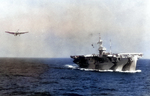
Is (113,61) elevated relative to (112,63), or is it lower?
elevated

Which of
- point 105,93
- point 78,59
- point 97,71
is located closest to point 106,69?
point 97,71

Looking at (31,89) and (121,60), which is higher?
(121,60)

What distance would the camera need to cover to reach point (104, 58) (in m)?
51.8

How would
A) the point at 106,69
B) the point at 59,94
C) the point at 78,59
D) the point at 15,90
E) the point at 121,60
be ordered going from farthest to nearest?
the point at 78,59 → the point at 106,69 → the point at 121,60 → the point at 15,90 → the point at 59,94

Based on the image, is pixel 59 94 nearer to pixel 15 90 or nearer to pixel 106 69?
pixel 15 90

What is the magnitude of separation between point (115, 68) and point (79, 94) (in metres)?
26.5

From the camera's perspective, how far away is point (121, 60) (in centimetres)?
5003

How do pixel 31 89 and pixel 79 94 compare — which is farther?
pixel 31 89

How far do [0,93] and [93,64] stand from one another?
3213 centimetres

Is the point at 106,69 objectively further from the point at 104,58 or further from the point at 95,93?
the point at 95,93

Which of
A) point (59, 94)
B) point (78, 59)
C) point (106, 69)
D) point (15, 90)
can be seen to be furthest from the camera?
point (78, 59)

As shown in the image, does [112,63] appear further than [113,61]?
Yes

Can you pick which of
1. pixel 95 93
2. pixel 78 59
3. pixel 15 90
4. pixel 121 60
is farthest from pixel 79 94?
pixel 78 59

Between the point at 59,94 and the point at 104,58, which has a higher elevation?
the point at 104,58
